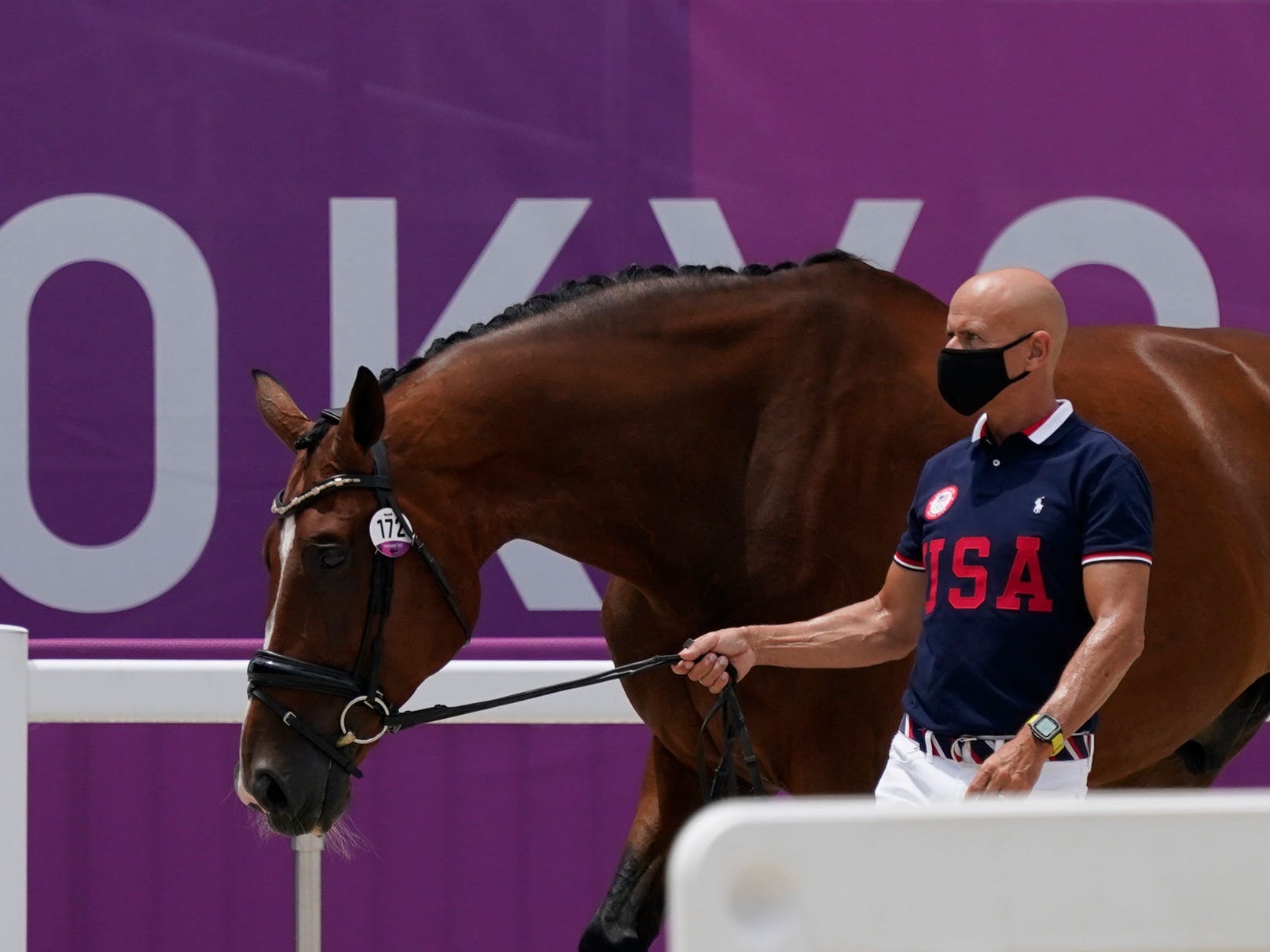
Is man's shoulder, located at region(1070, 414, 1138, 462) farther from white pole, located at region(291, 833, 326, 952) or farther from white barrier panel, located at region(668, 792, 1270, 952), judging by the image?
white pole, located at region(291, 833, 326, 952)

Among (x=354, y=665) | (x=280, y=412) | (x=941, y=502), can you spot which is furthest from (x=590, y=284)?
(x=941, y=502)

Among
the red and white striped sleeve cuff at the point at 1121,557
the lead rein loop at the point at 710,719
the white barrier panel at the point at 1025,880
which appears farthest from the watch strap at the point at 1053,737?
the white barrier panel at the point at 1025,880

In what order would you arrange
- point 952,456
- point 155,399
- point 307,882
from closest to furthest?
1. point 952,456
2. point 307,882
3. point 155,399

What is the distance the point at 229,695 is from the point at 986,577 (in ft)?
7.39

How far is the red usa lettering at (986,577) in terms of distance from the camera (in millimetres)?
2256

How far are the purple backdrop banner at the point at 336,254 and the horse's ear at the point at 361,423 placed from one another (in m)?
1.32

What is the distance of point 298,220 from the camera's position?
434 centimetres

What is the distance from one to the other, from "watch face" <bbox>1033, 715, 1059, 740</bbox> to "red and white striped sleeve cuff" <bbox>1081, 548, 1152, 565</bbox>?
24 centimetres

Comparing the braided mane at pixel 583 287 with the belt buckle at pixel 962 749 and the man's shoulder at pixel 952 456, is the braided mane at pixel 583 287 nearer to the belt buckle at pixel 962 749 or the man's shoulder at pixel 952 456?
the man's shoulder at pixel 952 456

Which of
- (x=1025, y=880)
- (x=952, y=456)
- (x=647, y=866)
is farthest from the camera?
(x=647, y=866)

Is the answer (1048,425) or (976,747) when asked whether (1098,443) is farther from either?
(976,747)

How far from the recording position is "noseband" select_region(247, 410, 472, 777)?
2.95 meters

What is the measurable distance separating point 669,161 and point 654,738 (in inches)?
67.0

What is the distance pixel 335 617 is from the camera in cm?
299
